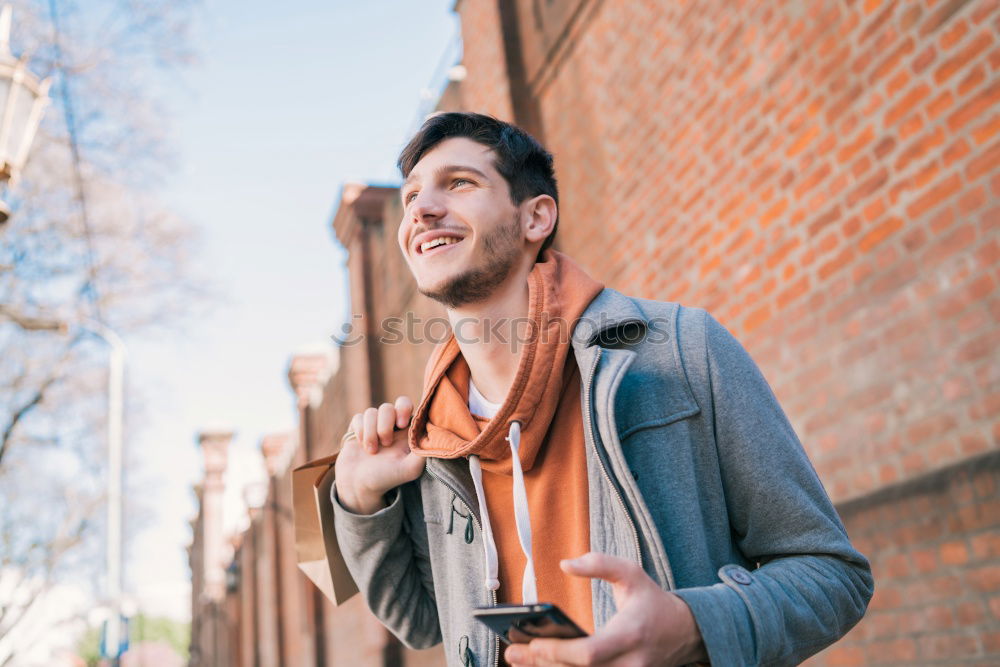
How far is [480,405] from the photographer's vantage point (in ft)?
6.99

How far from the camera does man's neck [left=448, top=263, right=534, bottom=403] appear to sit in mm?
2109

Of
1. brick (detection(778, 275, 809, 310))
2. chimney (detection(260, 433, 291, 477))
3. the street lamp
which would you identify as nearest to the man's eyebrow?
brick (detection(778, 275, 809, 310))

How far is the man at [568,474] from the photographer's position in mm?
1517

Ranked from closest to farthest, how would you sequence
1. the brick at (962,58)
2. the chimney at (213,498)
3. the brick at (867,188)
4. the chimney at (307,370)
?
the brick at (962,58)
the brick at (867,188)
the chimney at (307,370)
the chimney at (213,498)

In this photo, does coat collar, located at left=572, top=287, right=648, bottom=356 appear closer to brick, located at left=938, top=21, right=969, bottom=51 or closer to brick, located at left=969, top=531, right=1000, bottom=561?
brick, located at left=969, top=531, right=1000, bottom=561

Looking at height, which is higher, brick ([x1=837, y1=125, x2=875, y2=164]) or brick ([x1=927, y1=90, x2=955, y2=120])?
brick ([x1=837, y1=125, x2=875, y2=164])

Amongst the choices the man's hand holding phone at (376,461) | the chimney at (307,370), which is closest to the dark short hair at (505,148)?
the man's hand holding phone at (376,461)

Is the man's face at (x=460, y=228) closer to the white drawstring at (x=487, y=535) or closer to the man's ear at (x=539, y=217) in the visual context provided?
the man's ear at (x=539, y=217)

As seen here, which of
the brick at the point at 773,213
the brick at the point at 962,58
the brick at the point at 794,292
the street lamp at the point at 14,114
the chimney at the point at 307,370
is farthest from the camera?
the chimney at the point at 307,370

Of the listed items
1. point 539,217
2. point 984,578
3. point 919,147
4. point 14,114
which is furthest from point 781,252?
point 14,114

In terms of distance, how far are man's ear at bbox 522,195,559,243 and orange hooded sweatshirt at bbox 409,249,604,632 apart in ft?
0.83

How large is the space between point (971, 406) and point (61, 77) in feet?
42.4

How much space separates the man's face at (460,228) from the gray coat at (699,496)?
32 centimetres

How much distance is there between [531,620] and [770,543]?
65 centimetres
